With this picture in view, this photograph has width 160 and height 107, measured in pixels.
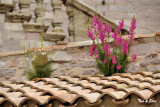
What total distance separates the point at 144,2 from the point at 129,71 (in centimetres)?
468

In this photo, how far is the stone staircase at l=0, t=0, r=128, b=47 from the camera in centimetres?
556

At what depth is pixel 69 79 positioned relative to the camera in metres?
4.25

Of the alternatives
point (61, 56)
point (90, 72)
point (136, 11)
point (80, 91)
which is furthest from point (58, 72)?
point (136, 11)

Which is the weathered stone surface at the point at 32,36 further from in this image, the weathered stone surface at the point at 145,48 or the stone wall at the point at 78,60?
the weathered stone surface at the point at 145,48

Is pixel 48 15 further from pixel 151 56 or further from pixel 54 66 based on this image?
pixel 151 56

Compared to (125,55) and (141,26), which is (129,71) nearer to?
(125,55)

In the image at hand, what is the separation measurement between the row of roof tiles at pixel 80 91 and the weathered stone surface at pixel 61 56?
Answer: 590 mm

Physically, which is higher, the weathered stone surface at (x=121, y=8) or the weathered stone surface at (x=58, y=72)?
the weathered stone surface at (x=121, y=8)

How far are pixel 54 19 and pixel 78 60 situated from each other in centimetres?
117

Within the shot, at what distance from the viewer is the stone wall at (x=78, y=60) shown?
181 inches

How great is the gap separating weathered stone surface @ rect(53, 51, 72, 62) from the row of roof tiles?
0.59 meters

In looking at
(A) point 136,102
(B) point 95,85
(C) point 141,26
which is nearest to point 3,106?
(B) point 95,85

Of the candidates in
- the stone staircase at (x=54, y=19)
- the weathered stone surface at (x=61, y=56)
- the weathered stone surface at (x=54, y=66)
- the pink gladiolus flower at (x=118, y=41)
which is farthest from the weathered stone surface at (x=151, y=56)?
the stone staircase at (x=54, y=19)

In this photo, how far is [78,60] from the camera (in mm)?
4902
